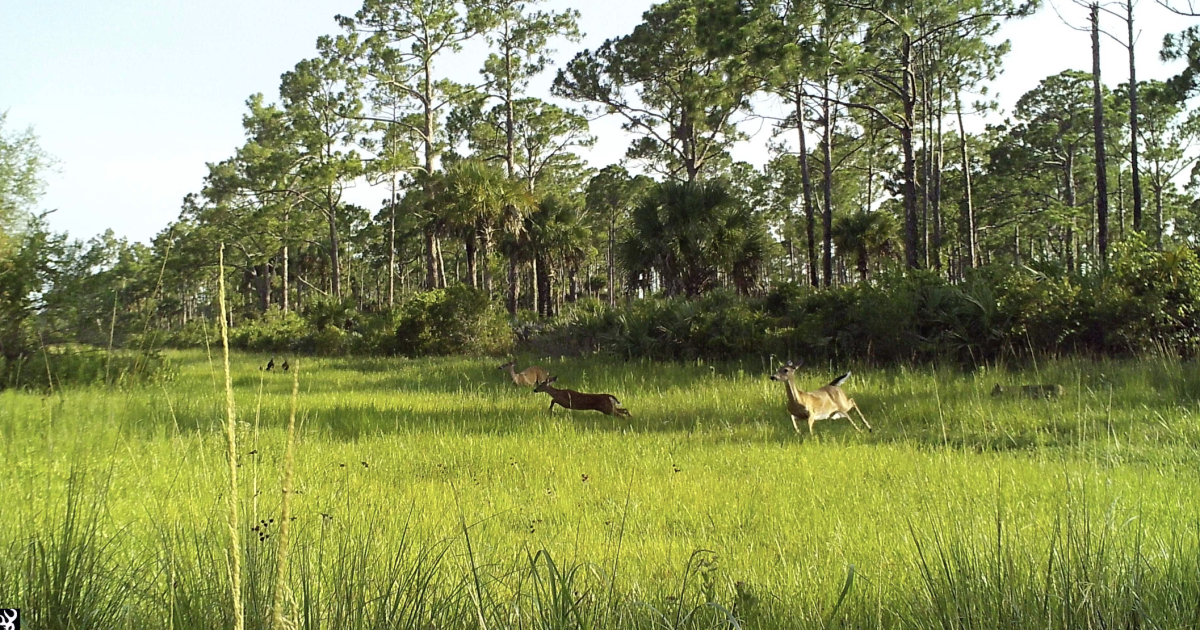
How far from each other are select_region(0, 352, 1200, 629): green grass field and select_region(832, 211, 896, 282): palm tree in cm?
2686

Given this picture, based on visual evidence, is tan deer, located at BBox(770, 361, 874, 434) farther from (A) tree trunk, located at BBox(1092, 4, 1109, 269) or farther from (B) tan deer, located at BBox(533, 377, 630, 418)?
(A) tree trunk, located at BBox(1092, 4, 1109, 269)

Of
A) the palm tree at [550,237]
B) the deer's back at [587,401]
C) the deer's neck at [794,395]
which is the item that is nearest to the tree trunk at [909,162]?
the palm tree at [550,237]

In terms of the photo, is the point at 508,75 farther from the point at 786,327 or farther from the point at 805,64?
the point at 786,327

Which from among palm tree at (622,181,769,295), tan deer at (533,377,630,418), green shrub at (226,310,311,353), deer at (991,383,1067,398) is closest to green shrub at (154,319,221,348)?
green shrub at (226,310,311,353)

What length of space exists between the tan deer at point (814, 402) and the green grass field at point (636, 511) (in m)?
0.26

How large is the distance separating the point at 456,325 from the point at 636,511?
59.0ft

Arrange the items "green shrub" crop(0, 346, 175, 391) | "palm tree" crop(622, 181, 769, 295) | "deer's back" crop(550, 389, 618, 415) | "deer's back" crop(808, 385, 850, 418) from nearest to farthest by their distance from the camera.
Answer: "deer's back" crop(808, 385, 850, 418) < "deer's back" crop(550, 389, 618, 415) < "green shrub" crop(0, 346, 175, 391) < "palm tree" crop(622, 181, 769, 295)

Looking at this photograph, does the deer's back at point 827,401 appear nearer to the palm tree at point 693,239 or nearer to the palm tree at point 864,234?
the palm tree at point 693,239

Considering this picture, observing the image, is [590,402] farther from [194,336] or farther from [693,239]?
[194,336]

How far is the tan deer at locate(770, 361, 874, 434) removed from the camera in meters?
7.47

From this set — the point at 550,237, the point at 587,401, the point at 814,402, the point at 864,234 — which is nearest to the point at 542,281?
the point at 550,237

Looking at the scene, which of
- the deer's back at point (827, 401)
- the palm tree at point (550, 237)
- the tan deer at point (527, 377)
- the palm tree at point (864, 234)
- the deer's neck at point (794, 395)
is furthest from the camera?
the palm tree at point (864, 234)

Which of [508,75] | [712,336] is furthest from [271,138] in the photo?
[712,336]

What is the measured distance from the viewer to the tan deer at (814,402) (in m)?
7.47
